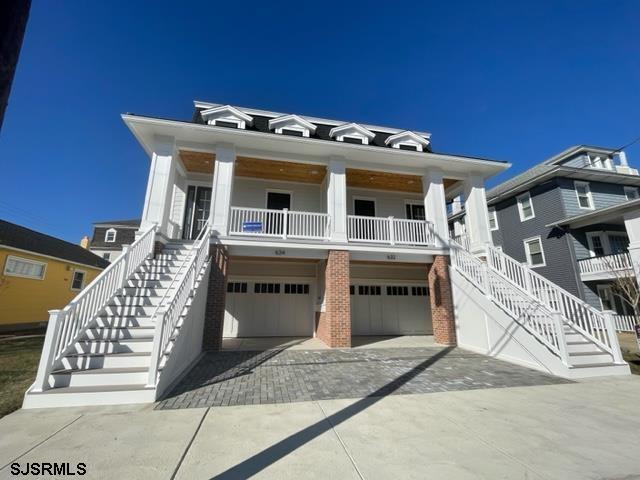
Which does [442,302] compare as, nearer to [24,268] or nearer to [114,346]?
[114,346]

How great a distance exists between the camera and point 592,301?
13414 millimetres

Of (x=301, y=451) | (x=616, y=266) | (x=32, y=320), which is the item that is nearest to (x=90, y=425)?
(x=301, y=451)

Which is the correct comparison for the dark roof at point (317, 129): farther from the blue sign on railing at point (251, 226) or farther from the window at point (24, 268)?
the window at point (24, 268)

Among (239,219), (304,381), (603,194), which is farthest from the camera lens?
(603,194)

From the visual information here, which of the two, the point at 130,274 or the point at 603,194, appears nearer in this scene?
the point at 130,274

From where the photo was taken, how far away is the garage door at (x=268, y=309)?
34.9 ft

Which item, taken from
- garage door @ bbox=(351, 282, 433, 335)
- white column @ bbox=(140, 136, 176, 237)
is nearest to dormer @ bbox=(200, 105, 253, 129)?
white column @ bbox=(140, 136, 176, 237)

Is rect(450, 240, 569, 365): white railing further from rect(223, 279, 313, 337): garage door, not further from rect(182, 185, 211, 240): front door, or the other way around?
rect(182, 185, 211, 240): front door

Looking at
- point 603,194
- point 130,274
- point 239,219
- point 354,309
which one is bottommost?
point 354,309

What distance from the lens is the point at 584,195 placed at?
1534 cm

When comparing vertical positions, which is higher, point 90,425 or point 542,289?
point 542,289

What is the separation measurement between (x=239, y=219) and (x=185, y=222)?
9.93 feet

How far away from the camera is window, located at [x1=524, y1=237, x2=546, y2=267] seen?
1562 centimetres

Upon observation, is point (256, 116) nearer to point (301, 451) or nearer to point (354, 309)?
point (354, 309)
